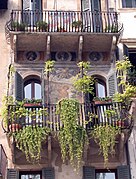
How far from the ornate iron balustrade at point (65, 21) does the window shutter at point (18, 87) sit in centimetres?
143

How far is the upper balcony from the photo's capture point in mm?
16969

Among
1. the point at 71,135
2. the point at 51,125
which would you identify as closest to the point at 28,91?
the point at 51,125

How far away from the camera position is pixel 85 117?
15.9 meters

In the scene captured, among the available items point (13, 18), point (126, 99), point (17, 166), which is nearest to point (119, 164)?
point (126, 99)

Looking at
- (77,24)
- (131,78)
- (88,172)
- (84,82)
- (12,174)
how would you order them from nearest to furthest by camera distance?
Result: (12,174) → (88,172) → (84,82) → (131,78) → (77,24)

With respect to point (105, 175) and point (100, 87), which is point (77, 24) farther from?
point (105, 175)

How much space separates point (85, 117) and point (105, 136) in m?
0.96

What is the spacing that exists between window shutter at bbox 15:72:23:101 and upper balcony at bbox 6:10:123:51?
1.01m

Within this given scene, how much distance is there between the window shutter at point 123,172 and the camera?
1569cm

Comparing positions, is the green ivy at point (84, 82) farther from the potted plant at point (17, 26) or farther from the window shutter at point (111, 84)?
the potted plant at point (17, 26)

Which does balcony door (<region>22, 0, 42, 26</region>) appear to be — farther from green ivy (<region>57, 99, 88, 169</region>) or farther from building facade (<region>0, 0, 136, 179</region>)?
green ivy (<region>57, 99, 88, 169</region>)

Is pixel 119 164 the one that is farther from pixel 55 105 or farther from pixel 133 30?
pixel 133 30

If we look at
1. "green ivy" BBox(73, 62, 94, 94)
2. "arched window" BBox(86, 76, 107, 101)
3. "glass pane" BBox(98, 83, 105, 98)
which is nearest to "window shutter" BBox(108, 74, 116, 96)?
"arched window" BBox(86, 76, 107, 101)

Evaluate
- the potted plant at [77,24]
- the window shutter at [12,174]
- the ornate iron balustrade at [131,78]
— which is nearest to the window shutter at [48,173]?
the window shutter at [12,174]
